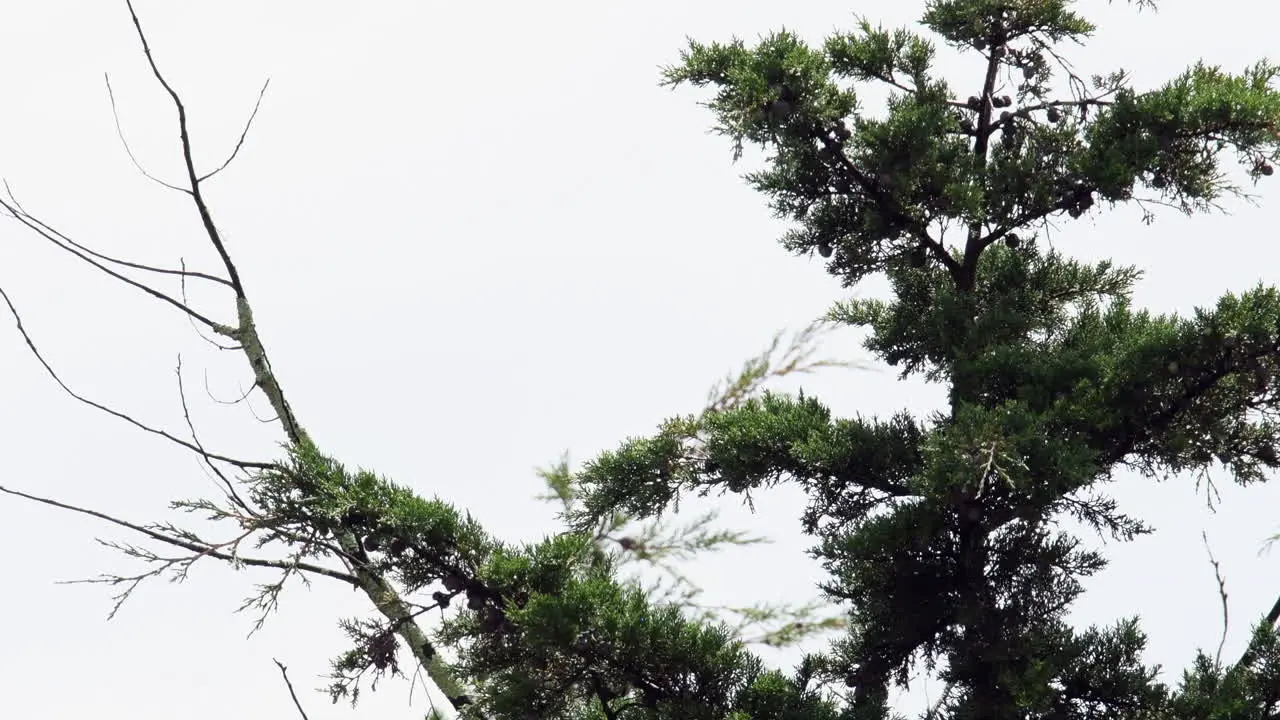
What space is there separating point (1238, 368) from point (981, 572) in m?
1.10

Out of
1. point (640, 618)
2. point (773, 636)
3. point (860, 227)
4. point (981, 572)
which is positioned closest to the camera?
point (640, 618)

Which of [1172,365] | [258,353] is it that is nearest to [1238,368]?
[1172,365]

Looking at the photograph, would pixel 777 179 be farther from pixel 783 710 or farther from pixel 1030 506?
pixel 783 710

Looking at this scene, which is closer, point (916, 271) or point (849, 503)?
point (849, 503)

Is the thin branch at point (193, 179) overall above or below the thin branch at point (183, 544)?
above

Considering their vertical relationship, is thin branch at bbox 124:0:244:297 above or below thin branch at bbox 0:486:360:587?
above

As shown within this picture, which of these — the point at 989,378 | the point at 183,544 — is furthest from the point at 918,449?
the point at 183,544

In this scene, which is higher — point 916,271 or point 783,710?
point 916,271

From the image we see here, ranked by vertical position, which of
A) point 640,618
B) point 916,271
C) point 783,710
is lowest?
point 783,710

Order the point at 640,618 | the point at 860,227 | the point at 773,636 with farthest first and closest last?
the point at 773,636, the point at 860,227, the point at 640,618

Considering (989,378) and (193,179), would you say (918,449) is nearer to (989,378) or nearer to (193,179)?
(989,378)

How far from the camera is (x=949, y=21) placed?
512 cm

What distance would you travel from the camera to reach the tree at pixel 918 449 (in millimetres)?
4223

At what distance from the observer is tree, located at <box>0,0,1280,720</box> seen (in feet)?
13.9
